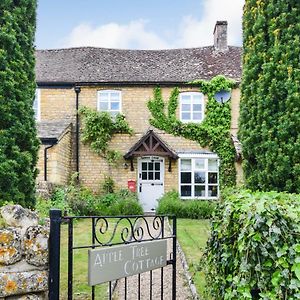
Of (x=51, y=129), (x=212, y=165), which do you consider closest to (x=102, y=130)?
(x=51, y=129)

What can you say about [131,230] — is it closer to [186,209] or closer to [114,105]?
[186,209]

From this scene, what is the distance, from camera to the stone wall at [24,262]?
3264mm

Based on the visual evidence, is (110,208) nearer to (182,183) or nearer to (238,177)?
(182,183)

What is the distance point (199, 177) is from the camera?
2025cm

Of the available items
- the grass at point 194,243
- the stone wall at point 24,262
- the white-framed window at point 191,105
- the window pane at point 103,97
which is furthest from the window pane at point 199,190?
the stone wall at point 24,262

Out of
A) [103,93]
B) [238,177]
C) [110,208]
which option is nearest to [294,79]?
[110,208]

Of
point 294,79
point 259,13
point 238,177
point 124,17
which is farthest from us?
point 124,17

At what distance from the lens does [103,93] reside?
68.2ft

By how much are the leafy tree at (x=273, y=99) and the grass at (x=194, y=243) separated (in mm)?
1774

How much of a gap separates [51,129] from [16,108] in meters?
11.0

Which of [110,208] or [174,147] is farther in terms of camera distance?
[174,147]

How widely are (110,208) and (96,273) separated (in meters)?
14.0

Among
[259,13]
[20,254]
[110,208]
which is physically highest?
[259,13]

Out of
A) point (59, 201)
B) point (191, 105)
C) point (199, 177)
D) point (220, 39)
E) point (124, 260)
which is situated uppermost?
point (220, 39)
